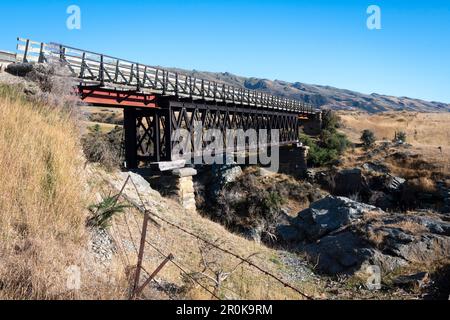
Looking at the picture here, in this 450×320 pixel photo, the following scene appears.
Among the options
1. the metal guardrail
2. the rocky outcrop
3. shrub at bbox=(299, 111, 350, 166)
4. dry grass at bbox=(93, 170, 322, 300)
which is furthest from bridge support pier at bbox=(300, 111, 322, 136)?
dry grass at bbox=(93, 170, 322, 300)

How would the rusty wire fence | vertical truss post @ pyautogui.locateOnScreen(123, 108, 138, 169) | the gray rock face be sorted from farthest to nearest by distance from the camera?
vertical truss post @ pyautogui.locateOnScreen(123, 108, 138, 169) → the gray rock face → the rusty wire fence

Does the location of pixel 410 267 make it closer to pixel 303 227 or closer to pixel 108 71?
pixel 303 227

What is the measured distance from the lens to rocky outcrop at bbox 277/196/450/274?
10875 millimetres

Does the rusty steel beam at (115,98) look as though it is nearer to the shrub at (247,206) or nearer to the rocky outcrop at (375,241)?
the rocky outcrop at (375,241)

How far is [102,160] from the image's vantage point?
509 inches

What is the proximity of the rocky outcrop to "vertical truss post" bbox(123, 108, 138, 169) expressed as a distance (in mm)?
9643

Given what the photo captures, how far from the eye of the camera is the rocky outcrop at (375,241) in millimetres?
10875

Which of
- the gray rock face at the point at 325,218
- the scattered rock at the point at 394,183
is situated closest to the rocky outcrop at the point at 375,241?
the gray rock face at the point at 325,218

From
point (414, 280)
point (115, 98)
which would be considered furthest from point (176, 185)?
point (414, 280)

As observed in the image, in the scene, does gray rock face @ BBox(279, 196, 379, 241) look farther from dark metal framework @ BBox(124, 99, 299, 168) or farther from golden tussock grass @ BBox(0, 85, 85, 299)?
golden tussock grass @ BBox(0, 85, 85, 299)

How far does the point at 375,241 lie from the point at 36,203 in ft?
33.6

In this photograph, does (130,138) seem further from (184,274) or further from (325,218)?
(184,274)

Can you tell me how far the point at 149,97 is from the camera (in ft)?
55.7
